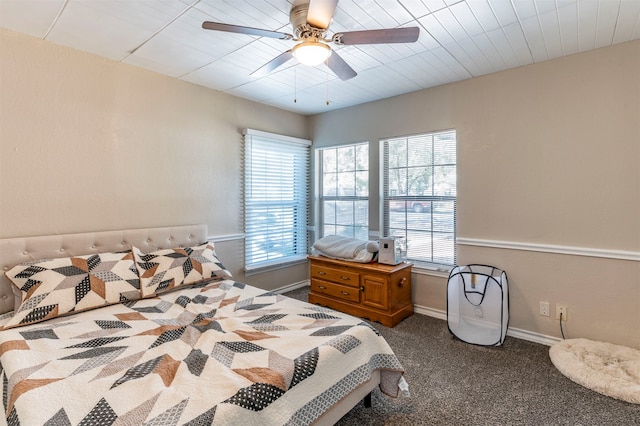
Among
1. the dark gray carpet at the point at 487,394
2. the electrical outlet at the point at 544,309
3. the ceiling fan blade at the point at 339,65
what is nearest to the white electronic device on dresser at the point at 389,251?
the dark gray carpet at the point at 487,394

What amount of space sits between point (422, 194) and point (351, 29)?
2.00 m

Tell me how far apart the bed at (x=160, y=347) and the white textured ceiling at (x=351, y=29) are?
5.10ft

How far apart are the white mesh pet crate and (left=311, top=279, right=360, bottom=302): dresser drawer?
0.96 metres

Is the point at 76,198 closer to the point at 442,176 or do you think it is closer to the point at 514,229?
the point at 442,176

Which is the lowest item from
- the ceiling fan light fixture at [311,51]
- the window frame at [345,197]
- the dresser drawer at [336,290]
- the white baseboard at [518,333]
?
the white baseboard at [518,333]

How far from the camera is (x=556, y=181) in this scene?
9.05ft

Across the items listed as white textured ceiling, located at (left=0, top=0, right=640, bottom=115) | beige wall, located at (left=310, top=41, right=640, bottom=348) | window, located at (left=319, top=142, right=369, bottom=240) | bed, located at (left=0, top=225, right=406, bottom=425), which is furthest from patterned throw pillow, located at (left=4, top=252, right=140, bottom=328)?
beige wall, located at (left=310, top=41, right=640, bottom=348)

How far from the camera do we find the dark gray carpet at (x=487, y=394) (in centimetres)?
189

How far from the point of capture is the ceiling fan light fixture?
1.81 metres

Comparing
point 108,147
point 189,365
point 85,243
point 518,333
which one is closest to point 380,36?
point 189,365

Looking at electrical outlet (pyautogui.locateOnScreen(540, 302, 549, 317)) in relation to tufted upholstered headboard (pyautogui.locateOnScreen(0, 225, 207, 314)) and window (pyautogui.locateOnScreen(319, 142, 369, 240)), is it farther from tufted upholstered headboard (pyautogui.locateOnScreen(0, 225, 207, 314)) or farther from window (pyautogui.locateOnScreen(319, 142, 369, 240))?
tufted upholstered headboard (pyautogui.locateOnScreen(0, 225, 207, 314))

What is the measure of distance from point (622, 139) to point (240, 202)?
3.64 metres

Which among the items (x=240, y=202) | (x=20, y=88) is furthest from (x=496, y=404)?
(x=20, y=88)

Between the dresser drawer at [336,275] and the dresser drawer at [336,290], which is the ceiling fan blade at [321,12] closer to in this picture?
the dresser drawer at [336,275]
